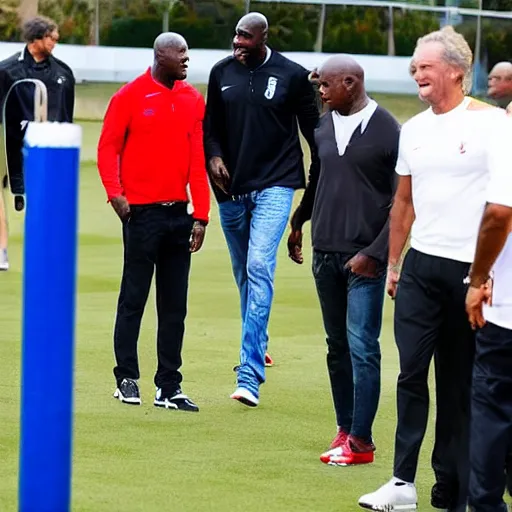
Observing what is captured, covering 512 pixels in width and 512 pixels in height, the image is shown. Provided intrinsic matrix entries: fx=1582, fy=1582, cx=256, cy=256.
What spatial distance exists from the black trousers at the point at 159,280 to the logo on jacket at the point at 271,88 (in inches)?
34.4

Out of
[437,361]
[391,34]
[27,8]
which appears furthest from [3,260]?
[391,34]

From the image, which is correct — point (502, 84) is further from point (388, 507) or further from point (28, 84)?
point (388, 507)

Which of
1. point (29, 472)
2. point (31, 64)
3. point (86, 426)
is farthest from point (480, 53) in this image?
point (29, 472)

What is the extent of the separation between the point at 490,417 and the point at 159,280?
131 inches

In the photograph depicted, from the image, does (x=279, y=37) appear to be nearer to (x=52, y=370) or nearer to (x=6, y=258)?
(x=6, y=258)

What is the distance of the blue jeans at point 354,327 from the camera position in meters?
7.27

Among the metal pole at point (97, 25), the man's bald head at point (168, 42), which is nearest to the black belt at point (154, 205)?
the man's bald head at point (168, 42)

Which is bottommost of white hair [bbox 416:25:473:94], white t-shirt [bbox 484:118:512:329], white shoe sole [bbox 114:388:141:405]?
white shoe sole [bbox 114:388:141:405]

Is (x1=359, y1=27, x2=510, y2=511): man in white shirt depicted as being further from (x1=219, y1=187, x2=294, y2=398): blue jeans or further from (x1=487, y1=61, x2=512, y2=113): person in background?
(x1=487, y1=61, x2=512, y2=113): person in background

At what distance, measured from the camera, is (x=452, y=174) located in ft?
20.4

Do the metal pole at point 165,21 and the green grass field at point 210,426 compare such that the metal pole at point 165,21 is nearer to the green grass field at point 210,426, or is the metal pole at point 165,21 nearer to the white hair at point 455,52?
the green grass field at point 210,426

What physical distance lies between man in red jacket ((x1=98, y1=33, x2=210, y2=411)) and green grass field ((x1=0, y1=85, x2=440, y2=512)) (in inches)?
11.1

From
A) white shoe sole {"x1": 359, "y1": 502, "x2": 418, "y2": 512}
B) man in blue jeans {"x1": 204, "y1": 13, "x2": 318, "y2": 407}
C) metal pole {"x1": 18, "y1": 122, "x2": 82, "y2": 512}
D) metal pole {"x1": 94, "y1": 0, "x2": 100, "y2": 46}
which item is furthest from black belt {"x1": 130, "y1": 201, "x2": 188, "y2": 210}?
metal pole {"x1": 94, "y1": 0, "x2": 100, "y2": 46}

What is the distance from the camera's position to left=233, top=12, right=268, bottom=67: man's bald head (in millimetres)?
9031
